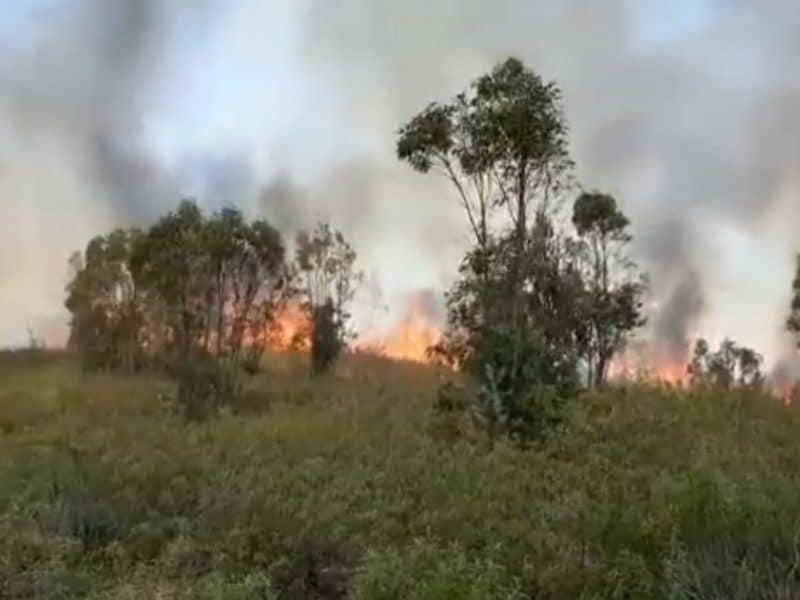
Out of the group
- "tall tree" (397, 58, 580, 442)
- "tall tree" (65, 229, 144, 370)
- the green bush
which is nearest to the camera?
the green bush

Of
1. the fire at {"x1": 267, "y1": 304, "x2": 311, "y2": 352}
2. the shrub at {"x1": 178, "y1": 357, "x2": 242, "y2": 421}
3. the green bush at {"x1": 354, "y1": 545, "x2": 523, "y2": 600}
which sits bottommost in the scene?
the green bush at {"x1": 354, "y1": 545, "x2": 523, "y2": 600}

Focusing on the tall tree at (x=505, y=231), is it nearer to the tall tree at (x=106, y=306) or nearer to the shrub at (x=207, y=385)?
the shrub at (x=207, y=385)

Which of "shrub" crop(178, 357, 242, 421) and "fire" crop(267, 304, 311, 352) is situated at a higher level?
"fire" crop(267, 304, 311, 352)

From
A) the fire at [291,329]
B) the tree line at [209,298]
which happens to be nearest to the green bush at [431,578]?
the tree line at [209,298]

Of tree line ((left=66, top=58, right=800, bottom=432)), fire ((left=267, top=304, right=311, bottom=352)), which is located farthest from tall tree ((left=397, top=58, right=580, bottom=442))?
fire ((left=267, top=304, right=311, bottom=352))

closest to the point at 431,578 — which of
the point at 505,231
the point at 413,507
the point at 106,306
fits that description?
the point at 413,507

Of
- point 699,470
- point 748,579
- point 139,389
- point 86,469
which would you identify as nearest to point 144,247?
point 139,389

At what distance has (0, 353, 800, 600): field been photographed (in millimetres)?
9656

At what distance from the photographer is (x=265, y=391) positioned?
3042cm

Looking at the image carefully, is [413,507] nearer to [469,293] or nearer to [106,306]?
[469,293]

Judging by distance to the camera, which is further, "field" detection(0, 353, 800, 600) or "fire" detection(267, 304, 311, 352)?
"fire" detection(267, 304, 311, 352)

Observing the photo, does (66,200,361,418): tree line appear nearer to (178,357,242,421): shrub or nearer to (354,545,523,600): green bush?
(178,357,242,421): shrub

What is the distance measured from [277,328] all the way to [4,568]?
875 inches

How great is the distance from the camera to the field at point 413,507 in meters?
9.66
